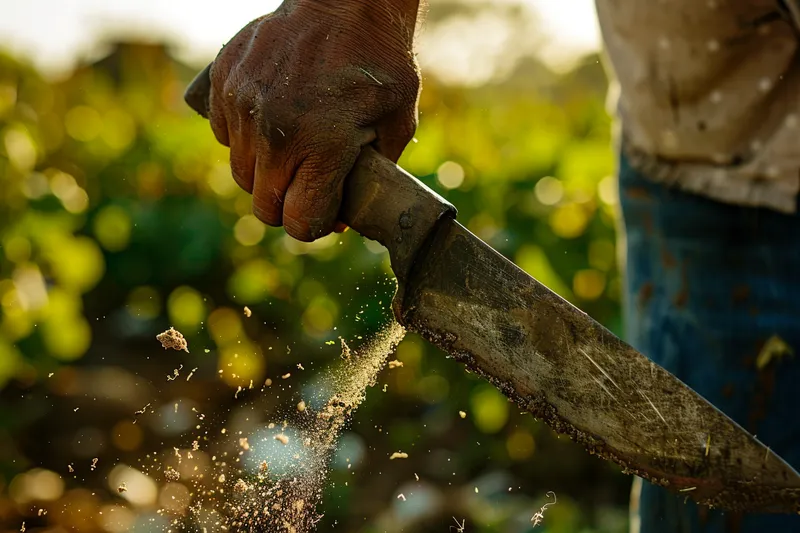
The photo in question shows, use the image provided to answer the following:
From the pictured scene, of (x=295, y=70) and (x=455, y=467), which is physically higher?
(x=295, y=70)

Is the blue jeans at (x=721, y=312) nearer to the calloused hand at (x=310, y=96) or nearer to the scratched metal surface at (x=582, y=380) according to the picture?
the scratched metal surface at (x=582, y=380)

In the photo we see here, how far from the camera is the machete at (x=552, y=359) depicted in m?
1.30

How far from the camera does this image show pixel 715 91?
1784mm

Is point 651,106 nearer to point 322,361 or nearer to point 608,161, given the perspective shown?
point 322,361

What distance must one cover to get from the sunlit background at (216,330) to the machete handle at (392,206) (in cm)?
167

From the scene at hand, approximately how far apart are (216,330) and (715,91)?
254 centimetres

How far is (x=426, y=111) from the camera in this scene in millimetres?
6855

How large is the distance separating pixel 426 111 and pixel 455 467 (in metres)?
4.03

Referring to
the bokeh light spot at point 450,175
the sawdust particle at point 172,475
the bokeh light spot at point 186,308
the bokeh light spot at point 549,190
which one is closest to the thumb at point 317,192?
the sawdust particle at point 172,475

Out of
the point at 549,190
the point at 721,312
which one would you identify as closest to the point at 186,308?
the point at 549,190

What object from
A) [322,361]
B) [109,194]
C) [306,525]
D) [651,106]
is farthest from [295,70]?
[109,194]

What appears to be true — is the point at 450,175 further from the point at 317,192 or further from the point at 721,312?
the point at 317,192

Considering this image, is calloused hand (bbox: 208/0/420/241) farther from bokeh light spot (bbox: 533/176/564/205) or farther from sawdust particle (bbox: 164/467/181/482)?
bokeh light spot (bbox: 533/176/564/205)

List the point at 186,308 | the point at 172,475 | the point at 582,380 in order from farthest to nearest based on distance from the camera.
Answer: the point at 186,308 < the point at 172,475 < the point at 582,380
